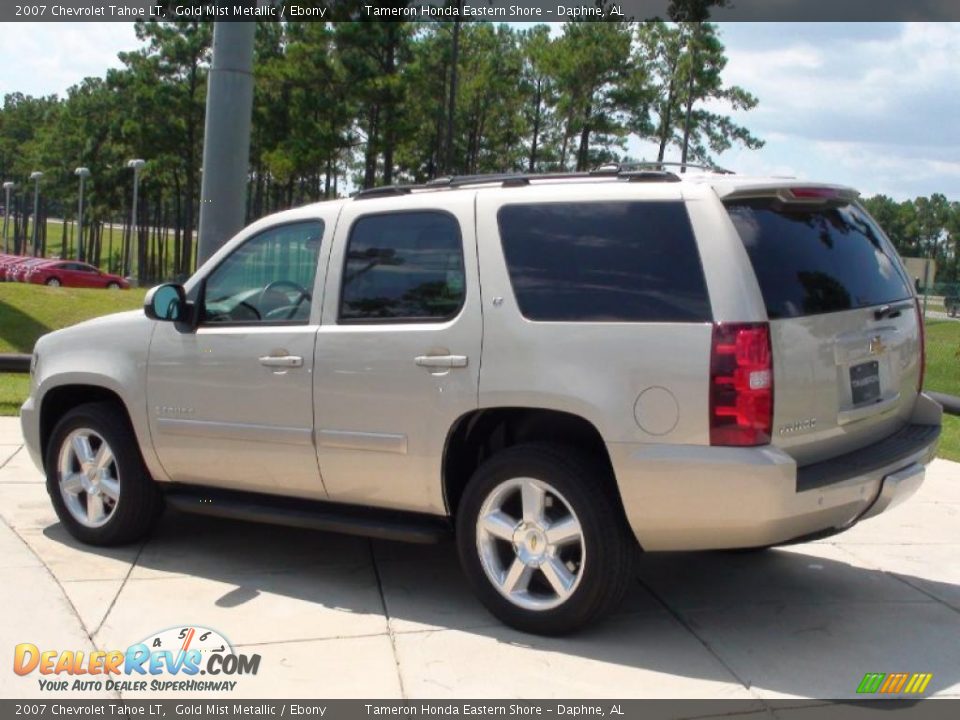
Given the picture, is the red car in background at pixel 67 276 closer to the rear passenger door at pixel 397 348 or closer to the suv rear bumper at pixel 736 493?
the rear passenger door at pixel 397 348

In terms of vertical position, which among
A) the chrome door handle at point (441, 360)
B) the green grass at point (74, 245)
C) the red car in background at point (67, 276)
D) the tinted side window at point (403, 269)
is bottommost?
the green grass at point (74, 245)

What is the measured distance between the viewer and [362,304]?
17.3 ft

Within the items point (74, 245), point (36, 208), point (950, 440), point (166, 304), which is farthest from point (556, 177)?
point (74, 245)

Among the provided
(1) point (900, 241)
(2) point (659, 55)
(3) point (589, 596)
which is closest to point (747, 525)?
(3) point (589, 596)

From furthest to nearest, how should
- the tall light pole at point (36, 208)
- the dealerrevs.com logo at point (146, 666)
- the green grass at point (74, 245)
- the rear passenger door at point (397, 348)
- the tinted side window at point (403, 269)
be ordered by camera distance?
the green grass at point (74, 245), the tall light pole at point (36, 208), the tinted side window at point (403, 269), the rear passenger door at point (397, 348), the dealerrevs.com logo at point (146, 666)

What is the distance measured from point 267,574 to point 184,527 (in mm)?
1206

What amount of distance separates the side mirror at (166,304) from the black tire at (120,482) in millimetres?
707

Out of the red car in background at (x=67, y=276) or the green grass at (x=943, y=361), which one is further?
the red car in background at (x=67, y=276)

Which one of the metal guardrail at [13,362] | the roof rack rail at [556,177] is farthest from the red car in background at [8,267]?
the roof rack rail at [556,177]

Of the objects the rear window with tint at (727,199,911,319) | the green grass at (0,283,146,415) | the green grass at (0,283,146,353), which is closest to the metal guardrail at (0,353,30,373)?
the green grass at (0,283,146,415)

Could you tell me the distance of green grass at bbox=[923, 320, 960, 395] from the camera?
65.8 ft

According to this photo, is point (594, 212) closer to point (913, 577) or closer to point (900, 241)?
point (913, 577)

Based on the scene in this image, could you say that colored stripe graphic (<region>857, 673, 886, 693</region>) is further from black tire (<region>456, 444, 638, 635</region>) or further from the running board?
the running board

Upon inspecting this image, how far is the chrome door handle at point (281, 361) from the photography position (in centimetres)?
530
